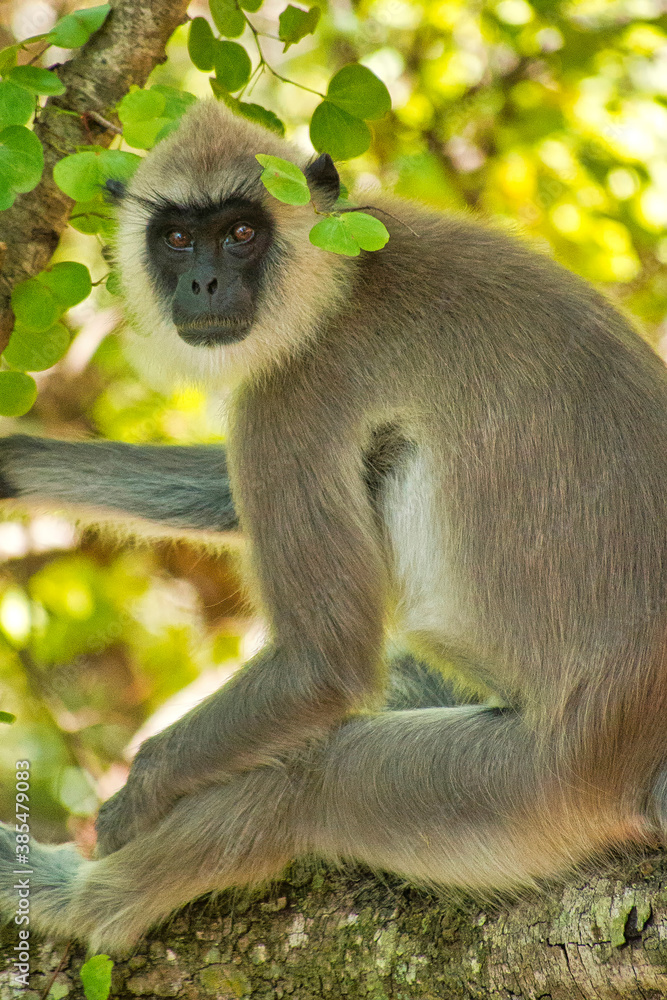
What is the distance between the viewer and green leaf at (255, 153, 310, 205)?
2562 millimetres

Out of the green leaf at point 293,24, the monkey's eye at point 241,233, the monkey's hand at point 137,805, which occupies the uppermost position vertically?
the green leaf at point 293,24

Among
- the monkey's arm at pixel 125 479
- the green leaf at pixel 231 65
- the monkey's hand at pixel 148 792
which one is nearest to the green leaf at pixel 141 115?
the green leaf at pixel 231 65

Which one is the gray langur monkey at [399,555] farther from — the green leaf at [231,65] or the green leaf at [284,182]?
the green leaf at [284,182]

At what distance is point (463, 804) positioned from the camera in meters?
3.16

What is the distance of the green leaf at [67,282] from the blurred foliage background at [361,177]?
1399 mm

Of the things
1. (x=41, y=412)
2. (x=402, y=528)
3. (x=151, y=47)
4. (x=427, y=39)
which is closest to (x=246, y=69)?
(x=151, y=47)

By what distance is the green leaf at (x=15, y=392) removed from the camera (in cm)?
328

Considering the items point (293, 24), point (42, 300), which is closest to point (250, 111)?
point (293, 24)

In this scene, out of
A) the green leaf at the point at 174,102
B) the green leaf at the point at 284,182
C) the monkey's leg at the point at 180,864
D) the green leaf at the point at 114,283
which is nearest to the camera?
the green leaf at the point at 284,182

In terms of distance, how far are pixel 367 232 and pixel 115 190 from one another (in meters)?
1.24

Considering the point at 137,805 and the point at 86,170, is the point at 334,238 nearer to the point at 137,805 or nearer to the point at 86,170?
the point at 86,170

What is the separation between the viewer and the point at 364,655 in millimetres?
3273

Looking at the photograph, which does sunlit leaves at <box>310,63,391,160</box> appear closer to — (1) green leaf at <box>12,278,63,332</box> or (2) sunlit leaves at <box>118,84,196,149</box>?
(2) sunlit leaves at <box>118,84,196,149</box>

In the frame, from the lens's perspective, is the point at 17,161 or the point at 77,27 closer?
the point at 17,161
